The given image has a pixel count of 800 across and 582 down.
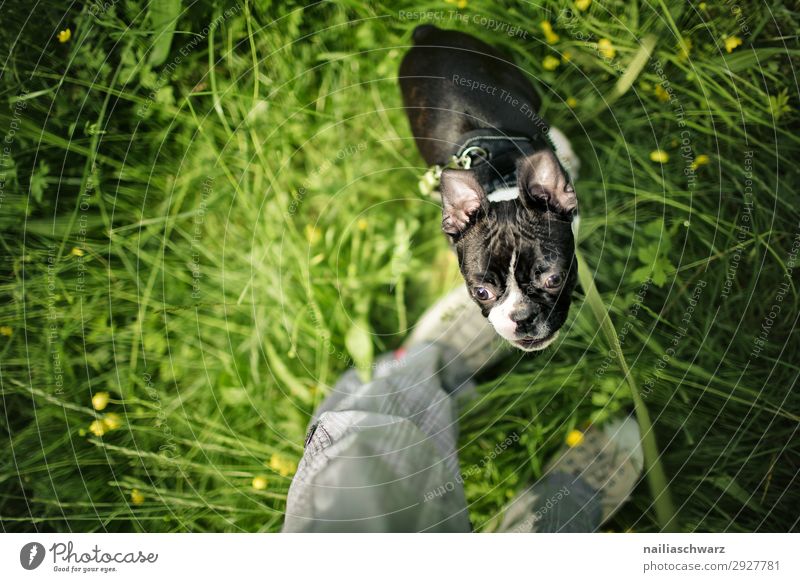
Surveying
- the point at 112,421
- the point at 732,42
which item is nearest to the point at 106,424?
the point at 112,421

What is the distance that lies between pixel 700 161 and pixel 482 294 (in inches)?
53.8

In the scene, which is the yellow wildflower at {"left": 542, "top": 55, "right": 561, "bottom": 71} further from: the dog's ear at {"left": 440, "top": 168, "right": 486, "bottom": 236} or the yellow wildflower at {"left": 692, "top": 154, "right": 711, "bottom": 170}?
the dog's ear at {"left": 440, "top": 168, "right": 486, "bottom": 236}

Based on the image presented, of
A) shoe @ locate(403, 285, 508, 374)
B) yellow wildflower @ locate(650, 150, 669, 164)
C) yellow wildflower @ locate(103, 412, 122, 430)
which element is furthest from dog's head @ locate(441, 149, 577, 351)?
yellow wildflower @ locate(103, 412, 122, 430)

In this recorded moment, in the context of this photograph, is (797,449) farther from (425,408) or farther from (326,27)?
(326,27)

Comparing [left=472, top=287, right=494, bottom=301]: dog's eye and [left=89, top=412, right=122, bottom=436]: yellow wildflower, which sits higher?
[left=472, top=287, right=494, bottom=301]: dog's eye

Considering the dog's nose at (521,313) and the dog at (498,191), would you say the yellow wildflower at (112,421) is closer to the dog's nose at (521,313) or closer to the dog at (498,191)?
the dog at (498,191)

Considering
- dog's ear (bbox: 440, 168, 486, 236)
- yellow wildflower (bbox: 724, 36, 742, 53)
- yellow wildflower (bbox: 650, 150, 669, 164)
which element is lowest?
dog's ear (bbox: 440, 168, 486, 236)

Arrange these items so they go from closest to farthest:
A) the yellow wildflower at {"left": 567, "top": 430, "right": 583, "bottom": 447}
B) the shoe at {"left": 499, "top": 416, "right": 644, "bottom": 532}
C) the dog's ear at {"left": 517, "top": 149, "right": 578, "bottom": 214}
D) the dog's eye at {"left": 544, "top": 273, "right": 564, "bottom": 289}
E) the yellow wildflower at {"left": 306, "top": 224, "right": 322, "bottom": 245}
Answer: the dog's ear at {"left": 517, "top": 149, "right": 578, "bottom": 214}
the dog's eye at {"left": 544, "top": 273, "right": 564, "bottom": 289}
the shoe at {"left": 499, "top": 416, "right": 644, "bottom": 532}
the yellow wildflower at {"left": 567, "top": 430, "right": 583, "bottom": 447}
the yellow wildflower at {"left": 306, "top": 224, "right": 322, "bottom": 245}

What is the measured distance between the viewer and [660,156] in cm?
254

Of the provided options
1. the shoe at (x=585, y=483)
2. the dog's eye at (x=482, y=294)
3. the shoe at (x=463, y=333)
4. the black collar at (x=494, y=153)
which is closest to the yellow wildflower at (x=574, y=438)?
the shoe at (x=585, y=483)

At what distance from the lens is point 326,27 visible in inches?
101

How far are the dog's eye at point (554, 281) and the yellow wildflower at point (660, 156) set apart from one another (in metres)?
1.02

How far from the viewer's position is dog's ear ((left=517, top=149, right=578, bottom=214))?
1870 mm
